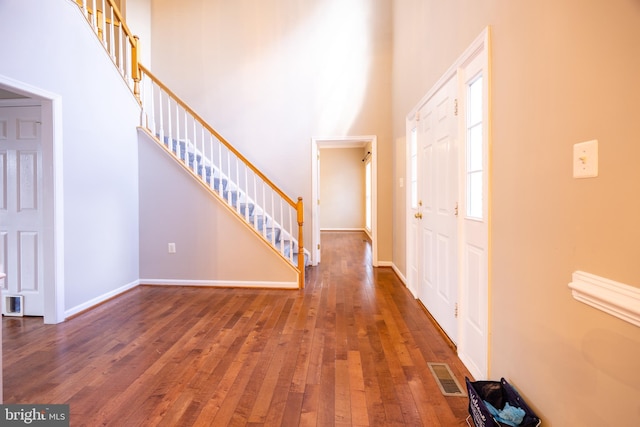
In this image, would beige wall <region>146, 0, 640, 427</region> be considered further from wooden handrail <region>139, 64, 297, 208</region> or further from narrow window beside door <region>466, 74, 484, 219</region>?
wooden handrail <region>139, 64, 297, 208</region>

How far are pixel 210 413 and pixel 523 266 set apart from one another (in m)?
1.72

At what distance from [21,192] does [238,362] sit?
2683 mm

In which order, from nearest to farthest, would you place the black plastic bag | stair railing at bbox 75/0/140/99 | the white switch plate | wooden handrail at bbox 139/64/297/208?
the white switch plate
the black plastic bag
stair railing at bbox 75/0/140/99
wooden handrail at bbox 139/64/297/208

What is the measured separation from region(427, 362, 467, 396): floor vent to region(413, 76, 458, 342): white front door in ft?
1.12

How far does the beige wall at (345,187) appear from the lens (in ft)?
34.6

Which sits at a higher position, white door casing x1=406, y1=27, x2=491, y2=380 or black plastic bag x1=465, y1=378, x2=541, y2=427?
white door casing x1=406, y1=27, x2=491, y2=380

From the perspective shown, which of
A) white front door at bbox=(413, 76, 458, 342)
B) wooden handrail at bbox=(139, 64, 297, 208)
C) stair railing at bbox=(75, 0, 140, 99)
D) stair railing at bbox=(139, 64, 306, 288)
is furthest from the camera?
stair railing at bbox=(139, 64, 306, 288)

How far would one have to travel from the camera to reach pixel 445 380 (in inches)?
81.9

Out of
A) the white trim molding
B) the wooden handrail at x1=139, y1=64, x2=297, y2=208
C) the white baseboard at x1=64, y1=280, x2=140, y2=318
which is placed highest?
the wooden handrail at x1=139, y1=64, x2=297, y2=208

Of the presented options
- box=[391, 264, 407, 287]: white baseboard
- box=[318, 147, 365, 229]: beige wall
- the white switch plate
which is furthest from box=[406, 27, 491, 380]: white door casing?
box=[318, 147, 365, 229]: beige wall

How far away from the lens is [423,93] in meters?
3.38

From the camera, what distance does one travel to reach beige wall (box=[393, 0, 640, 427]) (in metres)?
0.98

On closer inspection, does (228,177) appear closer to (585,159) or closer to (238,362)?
(238,362)

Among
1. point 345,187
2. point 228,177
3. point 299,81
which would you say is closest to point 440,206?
point 228,177
